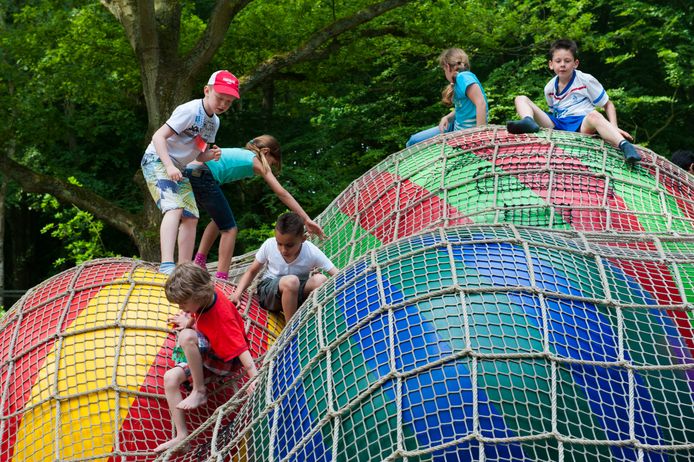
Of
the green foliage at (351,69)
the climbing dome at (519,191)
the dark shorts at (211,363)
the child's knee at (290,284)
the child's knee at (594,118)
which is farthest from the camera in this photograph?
the green foliage at (351,69)

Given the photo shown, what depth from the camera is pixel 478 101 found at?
6.64 m

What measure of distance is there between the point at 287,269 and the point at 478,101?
244 cm

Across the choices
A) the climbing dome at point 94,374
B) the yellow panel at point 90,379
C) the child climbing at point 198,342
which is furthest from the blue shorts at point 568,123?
the yellow panel at point 90,379

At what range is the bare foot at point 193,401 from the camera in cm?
416

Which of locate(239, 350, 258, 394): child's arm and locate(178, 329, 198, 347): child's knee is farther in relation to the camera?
locate(239, 350, 258, 394): child's arm

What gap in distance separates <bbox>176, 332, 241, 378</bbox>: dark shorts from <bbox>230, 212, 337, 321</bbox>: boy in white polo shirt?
22.3 inches

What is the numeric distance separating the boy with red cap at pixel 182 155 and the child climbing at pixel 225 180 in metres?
0.13

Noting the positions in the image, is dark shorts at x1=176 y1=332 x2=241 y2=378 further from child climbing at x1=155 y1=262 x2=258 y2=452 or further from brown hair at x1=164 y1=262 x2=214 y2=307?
brown hair at x1=164 y1=262 x2=214 y2=307

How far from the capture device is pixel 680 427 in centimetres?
330

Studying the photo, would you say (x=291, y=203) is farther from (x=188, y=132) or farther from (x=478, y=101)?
(x=478, y=101)

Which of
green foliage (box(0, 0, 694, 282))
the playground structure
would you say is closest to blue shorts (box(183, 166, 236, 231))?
the playground structure

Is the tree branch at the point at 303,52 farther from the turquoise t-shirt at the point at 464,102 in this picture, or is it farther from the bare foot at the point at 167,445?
the bare foot at the point at 167,445

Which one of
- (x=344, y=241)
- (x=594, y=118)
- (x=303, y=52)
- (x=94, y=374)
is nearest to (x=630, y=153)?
(x=594, y=118)

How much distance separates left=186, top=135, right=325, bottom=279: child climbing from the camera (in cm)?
584
